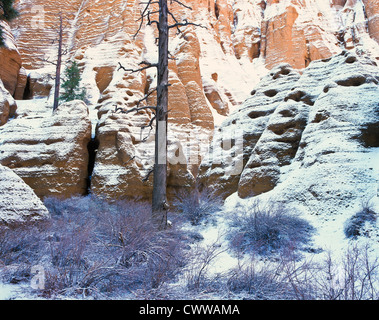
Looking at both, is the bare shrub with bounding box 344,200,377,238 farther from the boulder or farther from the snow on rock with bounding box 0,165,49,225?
the boulder

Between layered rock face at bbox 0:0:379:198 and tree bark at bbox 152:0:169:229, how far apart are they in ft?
1.20

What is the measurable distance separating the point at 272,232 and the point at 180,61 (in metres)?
26.8

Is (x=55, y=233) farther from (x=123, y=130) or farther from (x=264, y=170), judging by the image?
(x=123, y=130)

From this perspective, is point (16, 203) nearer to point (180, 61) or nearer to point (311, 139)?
point (311, 139)

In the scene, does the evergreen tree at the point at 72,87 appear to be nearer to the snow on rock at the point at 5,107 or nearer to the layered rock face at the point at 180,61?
the layered rock face at the point at 180,61

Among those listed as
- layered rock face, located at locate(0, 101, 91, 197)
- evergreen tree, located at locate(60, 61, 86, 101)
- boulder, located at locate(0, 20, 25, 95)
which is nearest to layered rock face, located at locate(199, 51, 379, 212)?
layered rock face, located at locate(0, 101, 91, 197)

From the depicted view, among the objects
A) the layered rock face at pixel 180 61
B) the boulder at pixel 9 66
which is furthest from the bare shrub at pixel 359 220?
the boulder at pixel 9 66

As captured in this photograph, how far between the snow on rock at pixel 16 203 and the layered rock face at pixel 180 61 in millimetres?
2569

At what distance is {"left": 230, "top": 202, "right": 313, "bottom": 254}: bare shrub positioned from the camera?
5.35 metres

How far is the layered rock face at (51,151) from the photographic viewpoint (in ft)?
40.1

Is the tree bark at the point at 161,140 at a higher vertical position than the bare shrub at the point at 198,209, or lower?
higher

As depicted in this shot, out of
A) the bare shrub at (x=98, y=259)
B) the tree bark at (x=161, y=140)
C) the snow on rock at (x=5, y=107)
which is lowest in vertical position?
the bare shrub at (x=98, y=259)

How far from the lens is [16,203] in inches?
247
